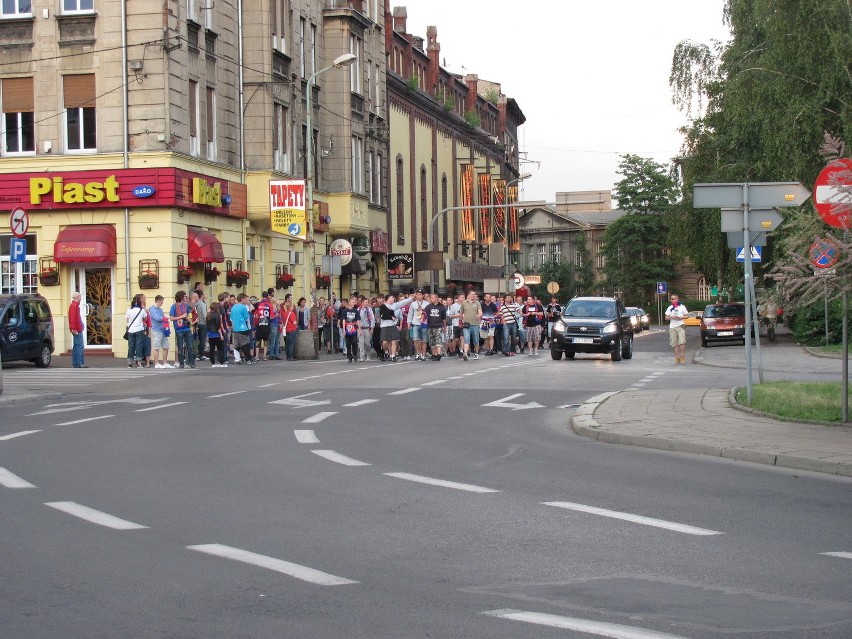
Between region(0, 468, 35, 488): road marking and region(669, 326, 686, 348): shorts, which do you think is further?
region(669, 326, 686, 348): shorts

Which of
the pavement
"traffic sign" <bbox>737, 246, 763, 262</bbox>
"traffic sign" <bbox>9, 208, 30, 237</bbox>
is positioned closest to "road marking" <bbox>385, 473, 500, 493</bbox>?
the pavement

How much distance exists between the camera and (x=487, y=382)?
2603cm

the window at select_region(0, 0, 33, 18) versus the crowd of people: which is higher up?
the window at select_region(0, 0, 33, 18)

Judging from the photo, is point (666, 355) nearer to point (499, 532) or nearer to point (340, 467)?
point (340, 467)

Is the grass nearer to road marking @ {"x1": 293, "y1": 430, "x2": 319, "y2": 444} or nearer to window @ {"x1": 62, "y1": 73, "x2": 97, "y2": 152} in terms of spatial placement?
road marking @ {"x1": 293, "y1": 430, "x2": 319, "y2": 444}

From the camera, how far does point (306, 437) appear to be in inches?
604

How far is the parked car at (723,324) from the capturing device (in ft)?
166

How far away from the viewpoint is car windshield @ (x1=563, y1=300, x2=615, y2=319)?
38.2m

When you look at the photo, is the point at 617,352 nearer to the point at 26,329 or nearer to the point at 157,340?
the point at 157,340

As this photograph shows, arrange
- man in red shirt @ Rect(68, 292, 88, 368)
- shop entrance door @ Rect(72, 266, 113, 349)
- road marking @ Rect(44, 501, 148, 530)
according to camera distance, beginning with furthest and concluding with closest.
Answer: shop entrance door @ Rect(72, 266, 113, 349) < man in red shirt @ Rect(68, 292, 88, 368) < road marking @ Rect(44, 501, 148, 530)

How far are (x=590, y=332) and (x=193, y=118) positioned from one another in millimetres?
13073

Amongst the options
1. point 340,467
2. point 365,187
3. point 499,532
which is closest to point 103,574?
point 499,532

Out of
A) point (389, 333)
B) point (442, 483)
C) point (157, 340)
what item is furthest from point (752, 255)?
point (442, 483)

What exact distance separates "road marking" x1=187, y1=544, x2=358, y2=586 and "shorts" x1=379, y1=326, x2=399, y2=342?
30.2 metres
